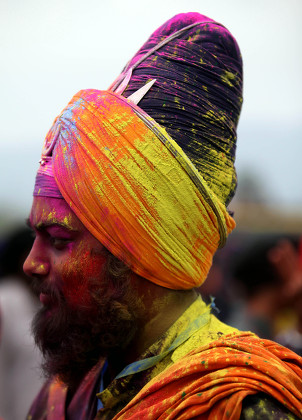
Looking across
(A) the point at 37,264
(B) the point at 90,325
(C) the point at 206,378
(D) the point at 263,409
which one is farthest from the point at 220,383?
(A) the point at 37,264

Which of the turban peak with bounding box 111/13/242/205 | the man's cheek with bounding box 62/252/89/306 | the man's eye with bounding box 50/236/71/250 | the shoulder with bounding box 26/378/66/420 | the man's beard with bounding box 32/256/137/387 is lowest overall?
the shoulder with bounding box 26/378/66/420

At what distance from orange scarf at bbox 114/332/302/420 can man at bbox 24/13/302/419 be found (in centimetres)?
2

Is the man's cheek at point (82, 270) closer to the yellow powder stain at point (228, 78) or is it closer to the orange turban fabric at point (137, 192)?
the orange turban fabric at point (137, 192)

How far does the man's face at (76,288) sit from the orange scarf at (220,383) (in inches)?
13.6

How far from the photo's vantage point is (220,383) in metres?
1.92

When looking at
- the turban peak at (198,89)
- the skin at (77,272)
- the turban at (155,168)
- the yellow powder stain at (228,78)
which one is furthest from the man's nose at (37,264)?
the yellow powder stain at (228,78)

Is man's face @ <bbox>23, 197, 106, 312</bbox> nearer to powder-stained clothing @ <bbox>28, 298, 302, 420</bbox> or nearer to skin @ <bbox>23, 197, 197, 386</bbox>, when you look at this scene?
skin @ <bbox>23, 197, 197, 386</bbox>

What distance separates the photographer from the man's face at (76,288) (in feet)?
7.61

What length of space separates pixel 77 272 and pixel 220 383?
801mm

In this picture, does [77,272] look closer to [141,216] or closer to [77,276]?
[77,276]

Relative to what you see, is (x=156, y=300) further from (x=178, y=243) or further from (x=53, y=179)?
(x=53, y=179)

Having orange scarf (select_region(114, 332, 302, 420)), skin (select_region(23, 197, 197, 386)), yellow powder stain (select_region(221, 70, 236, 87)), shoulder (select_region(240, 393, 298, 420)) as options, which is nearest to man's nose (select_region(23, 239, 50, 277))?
skin (select_region(23, 197, 197, 386))

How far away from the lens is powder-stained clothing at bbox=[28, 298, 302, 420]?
188cm

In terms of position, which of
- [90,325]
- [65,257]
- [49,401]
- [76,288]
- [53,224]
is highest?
[53,224]
